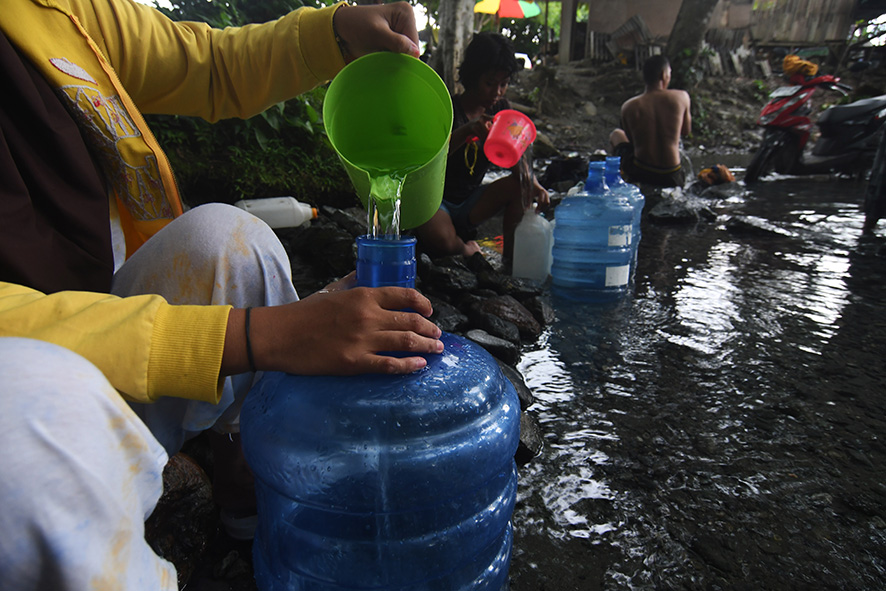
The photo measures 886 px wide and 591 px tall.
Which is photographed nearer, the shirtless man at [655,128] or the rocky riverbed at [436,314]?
the rocky riverbed at [436,314]

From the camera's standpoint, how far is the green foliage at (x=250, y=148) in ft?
14.2

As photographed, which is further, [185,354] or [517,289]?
[517,289]

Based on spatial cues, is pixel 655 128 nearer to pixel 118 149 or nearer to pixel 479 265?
pixel 479 265

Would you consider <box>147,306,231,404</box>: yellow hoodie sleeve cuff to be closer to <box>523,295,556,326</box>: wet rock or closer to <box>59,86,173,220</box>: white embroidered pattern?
<box>59,86,173,220</box>: white embroidered pattern

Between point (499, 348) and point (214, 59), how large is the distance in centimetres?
181

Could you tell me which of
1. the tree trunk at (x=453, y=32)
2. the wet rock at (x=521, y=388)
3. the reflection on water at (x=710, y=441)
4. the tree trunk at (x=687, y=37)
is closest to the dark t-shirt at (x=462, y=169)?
the reflection on water at (x=710, y=441)

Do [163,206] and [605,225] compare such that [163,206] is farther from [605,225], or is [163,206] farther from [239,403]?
[605,225]

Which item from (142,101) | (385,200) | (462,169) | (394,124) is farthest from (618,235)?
(142,101)

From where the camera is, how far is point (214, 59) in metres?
1.74

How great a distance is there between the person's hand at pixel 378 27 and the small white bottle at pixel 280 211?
8.79ft

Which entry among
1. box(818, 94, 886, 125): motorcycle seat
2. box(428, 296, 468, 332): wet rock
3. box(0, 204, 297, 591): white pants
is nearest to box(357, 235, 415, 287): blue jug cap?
box(0, 204, 297, 591): white pants

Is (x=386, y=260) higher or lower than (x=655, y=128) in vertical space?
lower

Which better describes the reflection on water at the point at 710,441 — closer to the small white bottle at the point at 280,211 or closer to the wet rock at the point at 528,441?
the wet rock at the point at 528,441

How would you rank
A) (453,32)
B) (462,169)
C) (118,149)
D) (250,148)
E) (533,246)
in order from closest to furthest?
(118,149)
(533,246)
(462,169)
(250,148)
(453,32)
